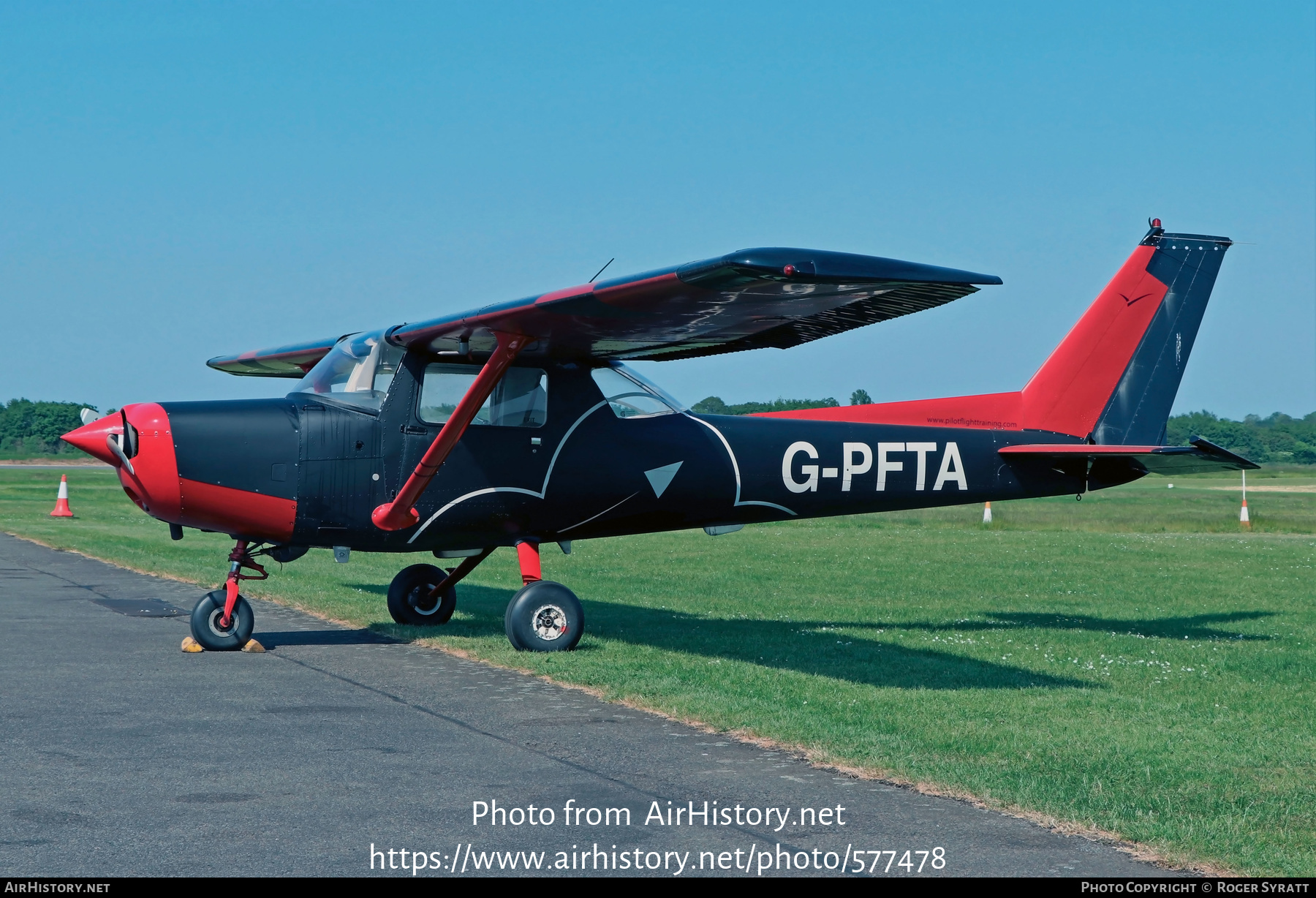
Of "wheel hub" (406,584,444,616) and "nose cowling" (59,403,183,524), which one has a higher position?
"nose cowling" (59,403,183,524)

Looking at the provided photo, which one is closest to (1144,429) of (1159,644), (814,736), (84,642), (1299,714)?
(1159,644)

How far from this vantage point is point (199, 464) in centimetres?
959

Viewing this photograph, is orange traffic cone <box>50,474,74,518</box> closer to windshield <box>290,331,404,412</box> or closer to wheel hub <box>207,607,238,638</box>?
wheel hub <box>207,607,238,638</box>

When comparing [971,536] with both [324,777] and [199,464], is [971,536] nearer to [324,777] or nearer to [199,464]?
[199,464]

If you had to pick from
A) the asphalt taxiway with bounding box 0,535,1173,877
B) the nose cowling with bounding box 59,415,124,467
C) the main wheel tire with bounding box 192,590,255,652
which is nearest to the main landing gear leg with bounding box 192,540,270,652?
the main wheel tire with bounding box 192,590,255,652

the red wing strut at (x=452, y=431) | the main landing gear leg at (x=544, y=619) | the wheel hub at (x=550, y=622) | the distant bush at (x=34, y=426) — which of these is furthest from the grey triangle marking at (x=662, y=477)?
the distant bush at (x=34, y=426)

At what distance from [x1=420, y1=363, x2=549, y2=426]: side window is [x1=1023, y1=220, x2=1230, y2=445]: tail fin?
540 centimetres

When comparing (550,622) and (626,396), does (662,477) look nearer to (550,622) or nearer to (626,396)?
(626,396)

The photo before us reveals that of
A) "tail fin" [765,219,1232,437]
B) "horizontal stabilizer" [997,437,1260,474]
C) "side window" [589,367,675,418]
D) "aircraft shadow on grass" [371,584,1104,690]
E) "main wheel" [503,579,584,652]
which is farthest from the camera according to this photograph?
"tail fin" [765,219,1232,437]

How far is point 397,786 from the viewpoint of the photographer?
5742 millimetres

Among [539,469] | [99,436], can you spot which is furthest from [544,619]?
[99,436]

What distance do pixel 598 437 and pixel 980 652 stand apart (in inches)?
148

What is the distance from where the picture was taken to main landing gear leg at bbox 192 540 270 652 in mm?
10109

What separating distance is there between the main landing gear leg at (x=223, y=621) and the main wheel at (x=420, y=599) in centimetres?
197
